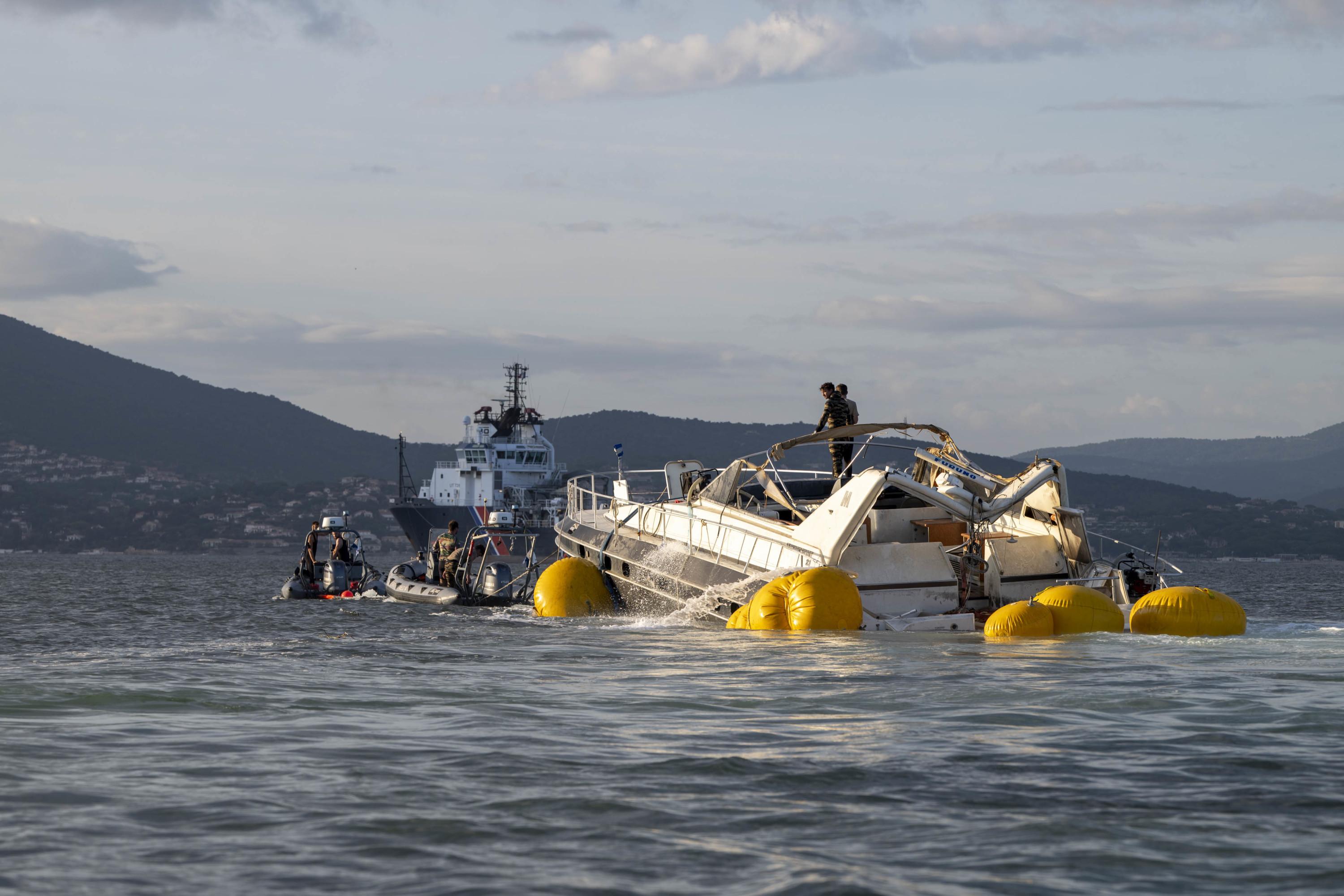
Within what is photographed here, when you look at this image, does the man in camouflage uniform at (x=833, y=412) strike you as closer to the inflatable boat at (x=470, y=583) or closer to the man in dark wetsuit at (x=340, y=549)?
the inflatable boat at (x=470, y=583)

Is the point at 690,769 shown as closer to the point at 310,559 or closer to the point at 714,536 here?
the point at 714,536

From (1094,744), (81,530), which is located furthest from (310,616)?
(81,530)

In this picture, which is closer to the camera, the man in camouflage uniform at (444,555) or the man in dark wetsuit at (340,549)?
the man in camouflage uniform at (444,555)

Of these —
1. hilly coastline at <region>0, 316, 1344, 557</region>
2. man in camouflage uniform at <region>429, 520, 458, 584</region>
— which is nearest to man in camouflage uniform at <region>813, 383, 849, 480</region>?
man in camouflage uniform at <region>429, 520, 458, 584</region>

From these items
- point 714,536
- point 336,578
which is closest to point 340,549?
point 336,578

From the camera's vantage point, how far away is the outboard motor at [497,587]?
93.7ft

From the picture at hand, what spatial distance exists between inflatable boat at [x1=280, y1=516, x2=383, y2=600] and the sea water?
15.3 meters

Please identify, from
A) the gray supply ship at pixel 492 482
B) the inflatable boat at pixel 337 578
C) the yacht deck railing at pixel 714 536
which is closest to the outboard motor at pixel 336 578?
the inflatable boat at pixel 337 578

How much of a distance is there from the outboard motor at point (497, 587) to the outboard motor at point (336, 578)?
649cm

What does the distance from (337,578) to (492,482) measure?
63.4 meters

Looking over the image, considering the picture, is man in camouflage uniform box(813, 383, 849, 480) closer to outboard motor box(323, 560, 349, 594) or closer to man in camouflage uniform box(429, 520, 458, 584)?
man in camouflage uniform box(429, 520, 458, 584)

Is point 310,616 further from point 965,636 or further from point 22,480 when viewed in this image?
point 22,480

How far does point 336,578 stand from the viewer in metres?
34.0

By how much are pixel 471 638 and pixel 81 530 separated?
135945mm
